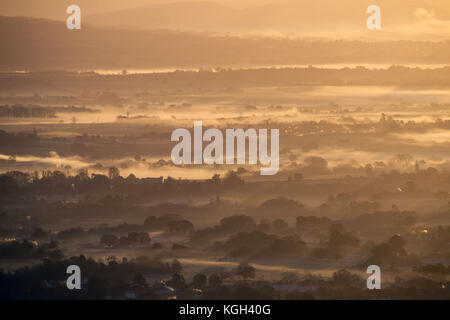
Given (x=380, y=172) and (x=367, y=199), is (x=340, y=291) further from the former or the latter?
(x=380, y=172)

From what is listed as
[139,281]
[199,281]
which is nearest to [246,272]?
[199,281]

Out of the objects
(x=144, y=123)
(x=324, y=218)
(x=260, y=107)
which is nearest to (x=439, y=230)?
(x=324, y=218)

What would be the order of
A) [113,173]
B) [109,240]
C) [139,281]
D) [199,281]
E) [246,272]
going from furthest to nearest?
[113,173] < [109,240] < [246,272] < [199,281] < [139,281]

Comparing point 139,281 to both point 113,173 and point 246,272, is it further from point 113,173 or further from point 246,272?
point 113,173

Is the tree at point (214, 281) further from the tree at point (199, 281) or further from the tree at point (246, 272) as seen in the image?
the tree at point (246, 272)

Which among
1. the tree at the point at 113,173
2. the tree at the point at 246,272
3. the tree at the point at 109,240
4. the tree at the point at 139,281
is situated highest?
the tree at the point at 113,173

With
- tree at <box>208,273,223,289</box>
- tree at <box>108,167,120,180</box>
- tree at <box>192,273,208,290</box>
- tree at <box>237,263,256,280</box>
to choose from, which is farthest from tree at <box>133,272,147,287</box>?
tree at <box>108,167,120,180</box>

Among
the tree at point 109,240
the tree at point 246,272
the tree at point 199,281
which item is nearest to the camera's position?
the tree at point 199,281

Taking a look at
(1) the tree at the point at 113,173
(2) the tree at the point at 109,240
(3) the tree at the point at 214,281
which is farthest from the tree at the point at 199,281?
(1) the tree at the point at 113,173
